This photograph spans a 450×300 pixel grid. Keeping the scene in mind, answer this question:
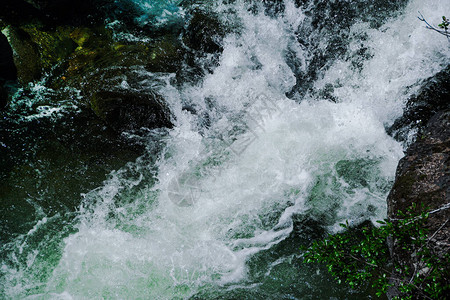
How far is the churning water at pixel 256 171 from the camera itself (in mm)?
4418

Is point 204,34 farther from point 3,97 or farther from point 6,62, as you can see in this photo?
point 3,97

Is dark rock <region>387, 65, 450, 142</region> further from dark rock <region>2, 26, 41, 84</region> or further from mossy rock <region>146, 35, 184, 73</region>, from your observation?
dark rock <region>2, 26, 41, 84</region>

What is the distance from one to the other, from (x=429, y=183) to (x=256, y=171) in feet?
9.43

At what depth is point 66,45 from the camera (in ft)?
25.3

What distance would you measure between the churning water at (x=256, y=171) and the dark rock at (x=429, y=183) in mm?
738

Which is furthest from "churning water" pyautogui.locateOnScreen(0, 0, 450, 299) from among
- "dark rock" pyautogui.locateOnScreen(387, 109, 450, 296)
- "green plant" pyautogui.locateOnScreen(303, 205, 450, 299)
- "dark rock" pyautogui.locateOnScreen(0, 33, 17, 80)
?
"dark rock" pyautogui.locateOnScreen(0, 33, 17, 80)

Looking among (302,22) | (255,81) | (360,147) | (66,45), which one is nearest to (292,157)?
(360,147)

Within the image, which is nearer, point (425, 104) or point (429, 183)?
point (429, 183)

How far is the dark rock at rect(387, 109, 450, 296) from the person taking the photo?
11.3 ft

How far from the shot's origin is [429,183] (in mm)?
3902

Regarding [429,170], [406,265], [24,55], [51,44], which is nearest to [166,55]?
[51,44]

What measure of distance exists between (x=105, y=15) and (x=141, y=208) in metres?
6.76

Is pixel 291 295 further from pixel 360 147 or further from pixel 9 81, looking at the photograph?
pixel 9 81

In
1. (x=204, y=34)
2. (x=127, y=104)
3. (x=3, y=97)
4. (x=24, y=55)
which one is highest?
(x=24, y=55)
